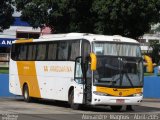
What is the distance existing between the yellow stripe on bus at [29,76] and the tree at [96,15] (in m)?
16.0

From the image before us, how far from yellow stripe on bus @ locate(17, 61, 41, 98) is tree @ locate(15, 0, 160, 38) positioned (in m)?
16.0

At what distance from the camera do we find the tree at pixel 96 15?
4475 cm

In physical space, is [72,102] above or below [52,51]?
below

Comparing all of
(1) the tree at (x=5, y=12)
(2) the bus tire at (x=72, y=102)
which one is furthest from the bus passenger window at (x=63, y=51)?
(1) the tree at (x=5, y=12)

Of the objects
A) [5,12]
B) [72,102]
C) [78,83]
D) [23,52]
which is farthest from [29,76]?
[5,12]

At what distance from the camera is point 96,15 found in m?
47.5

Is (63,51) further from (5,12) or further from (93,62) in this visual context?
(5,12)

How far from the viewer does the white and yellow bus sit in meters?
22.8

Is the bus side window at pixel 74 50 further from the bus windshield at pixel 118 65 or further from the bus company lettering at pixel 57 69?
the bus windshield at pixel 118 65

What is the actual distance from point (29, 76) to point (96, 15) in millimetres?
19800

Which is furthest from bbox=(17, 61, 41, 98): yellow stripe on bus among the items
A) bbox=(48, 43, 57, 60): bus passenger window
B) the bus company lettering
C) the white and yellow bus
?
bbox=(48, 43, 57, 60): bus passenger window

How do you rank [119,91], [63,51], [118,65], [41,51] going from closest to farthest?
[119,91]
[118,65]
[63,51]
[41,51]

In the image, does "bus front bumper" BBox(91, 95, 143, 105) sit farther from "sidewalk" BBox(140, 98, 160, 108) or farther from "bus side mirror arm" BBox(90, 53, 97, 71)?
"sidewalk" BBox(140, 98, 160, 108)

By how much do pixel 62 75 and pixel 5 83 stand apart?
8.60 metres
